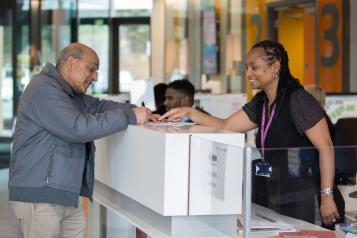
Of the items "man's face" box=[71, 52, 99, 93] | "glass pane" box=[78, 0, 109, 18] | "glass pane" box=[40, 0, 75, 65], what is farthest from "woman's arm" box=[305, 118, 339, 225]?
"glass pane" box=[78, 0, 109, 18]

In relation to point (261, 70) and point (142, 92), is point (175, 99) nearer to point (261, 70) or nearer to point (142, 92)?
point (142, 92)

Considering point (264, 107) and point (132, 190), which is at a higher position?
point (264, 107)

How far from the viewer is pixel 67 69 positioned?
3.54 m

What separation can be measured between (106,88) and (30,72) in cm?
271

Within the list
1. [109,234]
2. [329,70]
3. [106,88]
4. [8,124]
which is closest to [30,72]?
[8,124]

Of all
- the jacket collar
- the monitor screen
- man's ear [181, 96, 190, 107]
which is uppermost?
the jacket collar

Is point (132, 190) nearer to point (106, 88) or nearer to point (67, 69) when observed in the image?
point (67, 69)

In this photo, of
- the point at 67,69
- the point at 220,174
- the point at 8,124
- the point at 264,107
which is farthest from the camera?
the point at 8,124

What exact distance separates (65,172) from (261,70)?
113cm

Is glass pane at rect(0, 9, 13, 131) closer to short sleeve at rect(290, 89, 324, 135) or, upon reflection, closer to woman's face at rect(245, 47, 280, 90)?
woman's face at rect(245, 47, 280, 90)

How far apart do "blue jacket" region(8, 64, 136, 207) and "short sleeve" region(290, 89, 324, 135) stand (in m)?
0.83

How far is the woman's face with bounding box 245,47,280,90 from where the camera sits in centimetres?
372

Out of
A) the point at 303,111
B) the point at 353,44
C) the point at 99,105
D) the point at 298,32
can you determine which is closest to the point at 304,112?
the point at 303,111

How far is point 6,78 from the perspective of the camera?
Result: 13.0m
